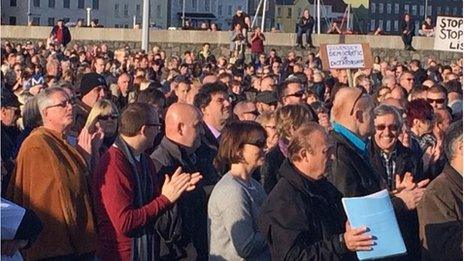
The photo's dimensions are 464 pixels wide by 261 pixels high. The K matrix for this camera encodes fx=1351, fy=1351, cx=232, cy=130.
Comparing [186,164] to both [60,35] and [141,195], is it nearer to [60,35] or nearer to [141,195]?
[141,195]

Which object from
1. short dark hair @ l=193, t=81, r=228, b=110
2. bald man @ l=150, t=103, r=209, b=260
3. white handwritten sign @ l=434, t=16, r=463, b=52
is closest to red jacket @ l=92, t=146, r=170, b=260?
bald man @ l=150, t=103, r=209, b=260

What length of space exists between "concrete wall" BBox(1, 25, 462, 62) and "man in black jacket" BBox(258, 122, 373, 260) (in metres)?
32.8

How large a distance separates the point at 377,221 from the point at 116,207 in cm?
163

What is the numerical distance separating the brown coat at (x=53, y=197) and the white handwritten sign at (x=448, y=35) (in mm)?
9929

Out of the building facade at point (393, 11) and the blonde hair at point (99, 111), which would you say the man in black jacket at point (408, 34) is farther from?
the building facade at point (393, 11)

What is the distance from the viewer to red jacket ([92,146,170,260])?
7254 mm

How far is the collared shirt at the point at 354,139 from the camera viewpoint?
25.6ft

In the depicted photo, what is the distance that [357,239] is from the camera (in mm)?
6156

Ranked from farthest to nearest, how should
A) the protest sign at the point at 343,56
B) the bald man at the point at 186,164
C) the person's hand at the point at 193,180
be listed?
the protest sign at the point at 343,56 → the bald man at the point at 186,164 → the person's hand at the point at 193,180


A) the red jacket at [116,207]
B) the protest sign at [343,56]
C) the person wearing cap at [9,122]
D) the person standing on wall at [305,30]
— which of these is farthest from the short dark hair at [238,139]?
the person standing on wall at [305,30]

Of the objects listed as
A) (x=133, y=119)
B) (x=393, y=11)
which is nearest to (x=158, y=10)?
(x=393, y=11)

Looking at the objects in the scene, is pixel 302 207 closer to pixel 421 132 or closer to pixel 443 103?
pixel 421 132

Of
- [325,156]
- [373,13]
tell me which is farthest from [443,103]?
[373,13]

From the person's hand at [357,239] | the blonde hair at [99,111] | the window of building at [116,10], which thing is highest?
the blonde hair at [99,111]
